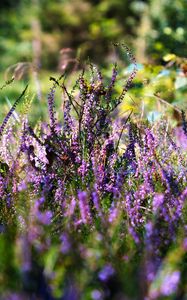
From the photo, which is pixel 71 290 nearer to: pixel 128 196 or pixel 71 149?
pixel 128 196

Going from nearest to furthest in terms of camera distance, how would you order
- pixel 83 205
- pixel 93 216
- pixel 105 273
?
pixel 105 273, pixel 83 205, pixel 93 216

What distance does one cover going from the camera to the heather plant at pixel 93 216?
43.2 inches

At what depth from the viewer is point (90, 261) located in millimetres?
1134

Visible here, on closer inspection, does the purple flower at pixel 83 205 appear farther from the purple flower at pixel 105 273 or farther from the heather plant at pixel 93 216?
the purple flower at pixel 105 273

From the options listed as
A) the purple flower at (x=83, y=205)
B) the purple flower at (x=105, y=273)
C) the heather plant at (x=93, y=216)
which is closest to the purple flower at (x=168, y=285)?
the heather plant at (x=93, y=216)

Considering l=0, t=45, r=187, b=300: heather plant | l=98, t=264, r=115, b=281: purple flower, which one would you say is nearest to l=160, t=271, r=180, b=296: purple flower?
l=0, t=45, r=187, b=300: heather plant

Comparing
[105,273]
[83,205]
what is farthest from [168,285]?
[83,205]

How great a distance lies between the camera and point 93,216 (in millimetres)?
1783

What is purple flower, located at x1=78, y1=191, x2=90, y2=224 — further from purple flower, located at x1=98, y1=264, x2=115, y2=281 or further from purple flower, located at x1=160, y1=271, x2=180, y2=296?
purple flower, located at x1=160, y1=271, x2=180, y2=296

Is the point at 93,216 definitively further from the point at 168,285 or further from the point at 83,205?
the point at 168,285

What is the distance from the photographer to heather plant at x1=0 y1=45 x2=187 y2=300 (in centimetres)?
110

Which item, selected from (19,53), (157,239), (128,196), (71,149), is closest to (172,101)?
(71,149)

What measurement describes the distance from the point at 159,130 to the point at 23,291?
1414mm

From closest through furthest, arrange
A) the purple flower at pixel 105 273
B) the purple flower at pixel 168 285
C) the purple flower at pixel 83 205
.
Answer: the purple flower at pixel 168 285
the purple flower at pixel 105 273
the purple flower at pixel 83 205
